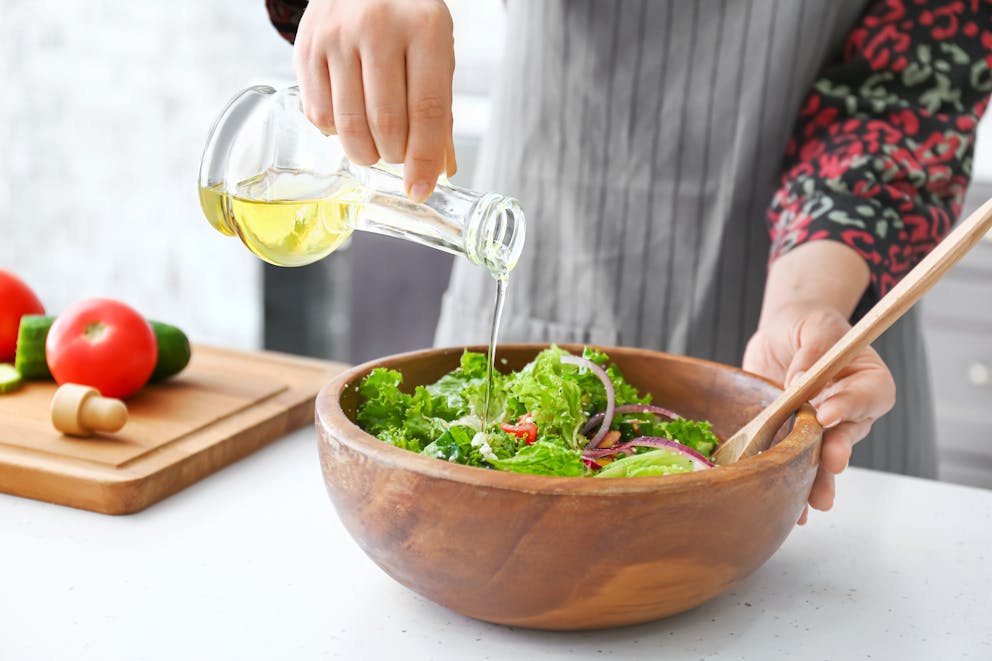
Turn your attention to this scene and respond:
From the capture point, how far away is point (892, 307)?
0.87m

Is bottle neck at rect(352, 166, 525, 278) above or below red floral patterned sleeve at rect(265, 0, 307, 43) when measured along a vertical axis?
below

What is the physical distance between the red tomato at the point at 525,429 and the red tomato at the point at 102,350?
0.60 m

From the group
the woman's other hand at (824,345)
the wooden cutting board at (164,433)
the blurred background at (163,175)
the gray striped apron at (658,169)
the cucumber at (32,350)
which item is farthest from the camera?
the blurred background at (163,175)

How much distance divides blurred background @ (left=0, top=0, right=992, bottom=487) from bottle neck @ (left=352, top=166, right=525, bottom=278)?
6.48 feet

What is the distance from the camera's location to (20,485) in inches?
41.4

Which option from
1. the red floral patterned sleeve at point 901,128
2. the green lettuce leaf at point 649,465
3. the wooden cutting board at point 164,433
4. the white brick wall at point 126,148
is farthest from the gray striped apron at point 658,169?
the white brick wall at point 126,148

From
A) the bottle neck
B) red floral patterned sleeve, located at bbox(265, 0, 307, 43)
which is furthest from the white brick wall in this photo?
the bottle neck

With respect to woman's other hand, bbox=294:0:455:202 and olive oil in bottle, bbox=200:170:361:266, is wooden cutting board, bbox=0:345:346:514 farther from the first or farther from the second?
woman's other hand, bbox=294:0:455:202

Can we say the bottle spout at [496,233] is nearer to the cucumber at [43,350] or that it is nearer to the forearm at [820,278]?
the forearm at [820,278]

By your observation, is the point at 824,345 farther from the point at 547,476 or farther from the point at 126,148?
the point at 126,148

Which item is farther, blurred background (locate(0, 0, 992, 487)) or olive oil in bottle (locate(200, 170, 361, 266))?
blurred background (locate(0, 0, 992, 487))

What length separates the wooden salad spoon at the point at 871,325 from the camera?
88cm

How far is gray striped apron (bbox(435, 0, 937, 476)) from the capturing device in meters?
1.51

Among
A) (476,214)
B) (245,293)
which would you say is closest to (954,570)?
(476,214)
